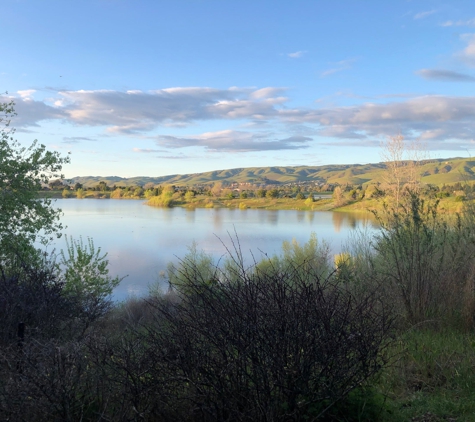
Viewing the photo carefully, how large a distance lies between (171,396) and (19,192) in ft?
35.4

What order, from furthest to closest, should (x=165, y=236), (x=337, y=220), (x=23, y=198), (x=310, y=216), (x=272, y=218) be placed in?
(x=310, y=216) < (x=272, y=218) < (x=337, y=220) < (x=165, y=236) < (x=23, y=198)

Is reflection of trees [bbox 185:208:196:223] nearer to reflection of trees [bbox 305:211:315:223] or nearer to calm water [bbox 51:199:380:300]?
calm water [bbox 51:199:380:300]

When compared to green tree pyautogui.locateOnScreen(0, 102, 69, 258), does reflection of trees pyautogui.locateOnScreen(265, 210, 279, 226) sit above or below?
below

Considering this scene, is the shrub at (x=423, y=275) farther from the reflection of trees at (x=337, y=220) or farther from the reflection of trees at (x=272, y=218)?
the reflection of trees at (x=272, y=218)

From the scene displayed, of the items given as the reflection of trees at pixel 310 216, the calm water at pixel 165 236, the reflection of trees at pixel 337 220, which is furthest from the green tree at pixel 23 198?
the reflection of trees at pixel 310 216

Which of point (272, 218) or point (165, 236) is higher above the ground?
point (272, 218)

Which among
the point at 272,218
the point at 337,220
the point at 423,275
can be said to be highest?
the point at 423,275

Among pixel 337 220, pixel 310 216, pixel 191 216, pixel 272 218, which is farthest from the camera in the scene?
pixel 191 216

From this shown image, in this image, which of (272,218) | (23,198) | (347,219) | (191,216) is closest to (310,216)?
(272,218)

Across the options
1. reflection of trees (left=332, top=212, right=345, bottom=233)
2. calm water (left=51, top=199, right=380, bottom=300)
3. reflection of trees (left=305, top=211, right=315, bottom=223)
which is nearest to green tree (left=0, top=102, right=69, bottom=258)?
calm water (left=51, top=199, right=380, bottom=300)

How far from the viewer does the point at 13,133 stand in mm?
12391

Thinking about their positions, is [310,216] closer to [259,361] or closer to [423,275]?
[423,275]

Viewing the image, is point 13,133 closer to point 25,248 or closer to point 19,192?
point 19,192

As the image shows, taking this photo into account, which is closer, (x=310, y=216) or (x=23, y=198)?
(x=23, y=198)
